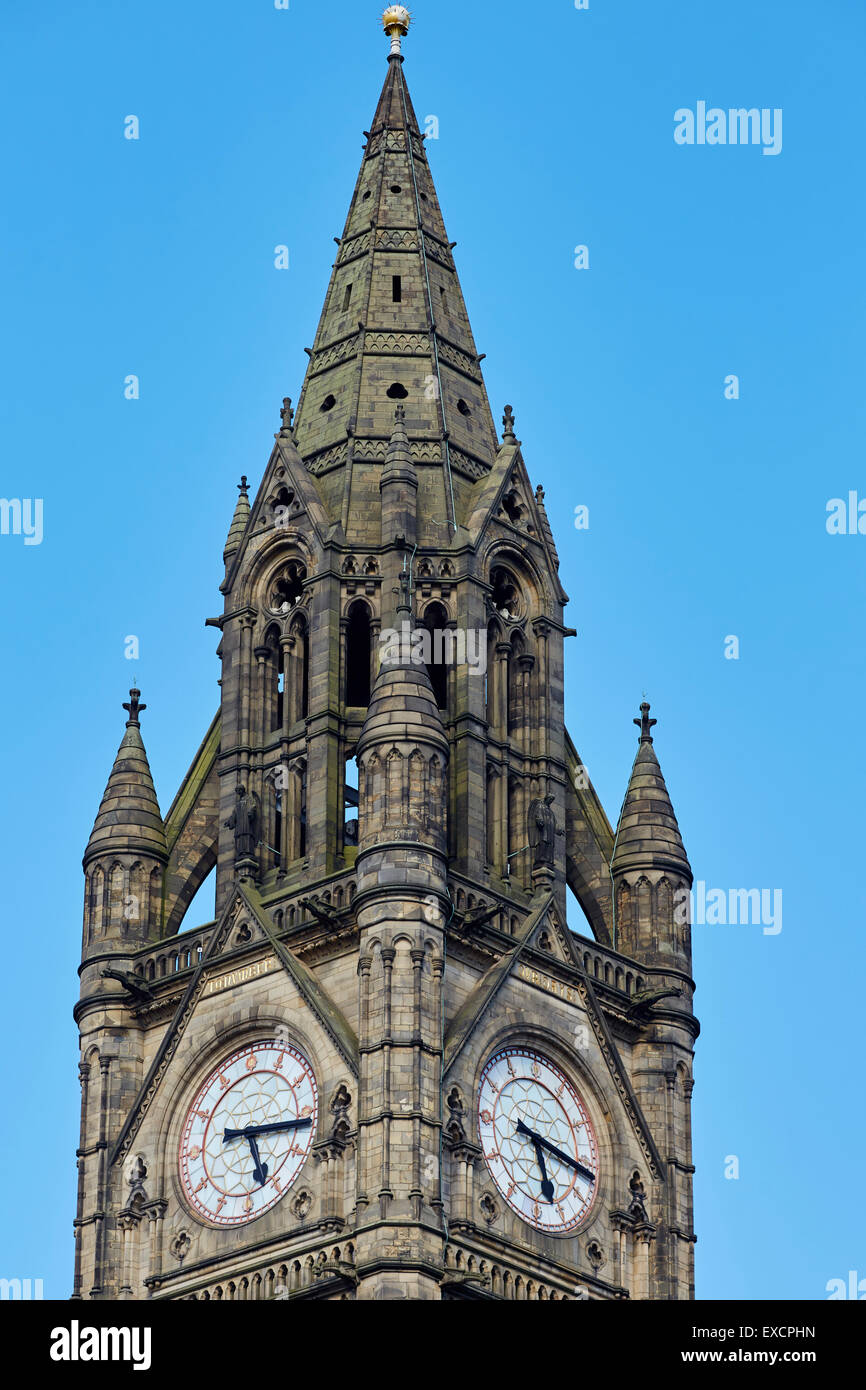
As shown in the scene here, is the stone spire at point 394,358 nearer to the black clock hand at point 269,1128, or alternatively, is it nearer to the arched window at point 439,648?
the arched window at point 439,648

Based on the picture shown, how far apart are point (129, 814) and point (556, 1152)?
1111cm

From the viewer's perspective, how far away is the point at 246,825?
71.1 meters

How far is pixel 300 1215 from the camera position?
65.6 meters

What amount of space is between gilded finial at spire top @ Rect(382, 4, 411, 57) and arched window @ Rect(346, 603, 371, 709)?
14.7 metres

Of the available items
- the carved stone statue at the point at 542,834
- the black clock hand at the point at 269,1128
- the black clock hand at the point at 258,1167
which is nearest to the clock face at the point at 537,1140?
the black clock hand at the point at 269,1128

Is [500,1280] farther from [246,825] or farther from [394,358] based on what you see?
[394,358]

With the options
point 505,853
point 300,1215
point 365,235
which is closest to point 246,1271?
point 300,1215

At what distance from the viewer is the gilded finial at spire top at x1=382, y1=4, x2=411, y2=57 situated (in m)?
81.6

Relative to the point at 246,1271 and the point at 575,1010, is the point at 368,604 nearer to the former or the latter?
the point at 575,1010

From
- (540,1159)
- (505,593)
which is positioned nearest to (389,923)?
(540,1159)

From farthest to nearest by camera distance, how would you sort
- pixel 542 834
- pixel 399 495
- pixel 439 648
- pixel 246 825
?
1. pixel 399 495
2. pixel 439 648
3. pixel 542 834
4. pixel 246 825

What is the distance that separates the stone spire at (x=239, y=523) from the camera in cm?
7531
